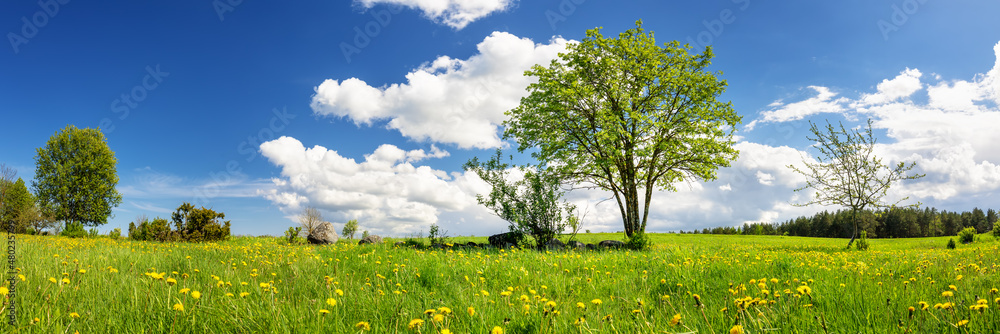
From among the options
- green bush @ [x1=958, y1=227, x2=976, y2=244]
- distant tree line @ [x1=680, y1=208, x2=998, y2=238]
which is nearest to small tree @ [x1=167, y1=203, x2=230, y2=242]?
green bush @ [x1=958, y1=227, x2=976, y2=244]

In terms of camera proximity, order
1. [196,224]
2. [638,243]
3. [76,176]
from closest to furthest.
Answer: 1. [638,243]
2. [196,224]
3. [76,176]

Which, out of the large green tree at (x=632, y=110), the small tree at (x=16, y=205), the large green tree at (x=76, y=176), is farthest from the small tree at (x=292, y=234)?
the large green tree at (x=76, y=176)

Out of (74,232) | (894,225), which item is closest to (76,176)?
(74,232)

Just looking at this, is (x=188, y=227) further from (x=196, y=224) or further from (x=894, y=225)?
(x=894, y=225)

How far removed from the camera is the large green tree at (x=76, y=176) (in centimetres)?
3231

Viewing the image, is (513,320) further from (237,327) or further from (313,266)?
(313,266)

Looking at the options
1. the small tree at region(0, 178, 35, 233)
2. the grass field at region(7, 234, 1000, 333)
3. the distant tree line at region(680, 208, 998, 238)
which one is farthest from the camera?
the distant tree line at region(680, 208, 998, 238)

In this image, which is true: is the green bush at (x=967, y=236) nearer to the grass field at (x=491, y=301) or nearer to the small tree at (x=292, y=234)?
the grass field at (x=491, y=301)

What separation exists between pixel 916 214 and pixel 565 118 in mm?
104842

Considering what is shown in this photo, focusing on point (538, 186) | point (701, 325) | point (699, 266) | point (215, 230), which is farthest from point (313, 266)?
point (215, 230)

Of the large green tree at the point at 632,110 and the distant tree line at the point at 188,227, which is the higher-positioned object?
the large green tree at the point at 632,110

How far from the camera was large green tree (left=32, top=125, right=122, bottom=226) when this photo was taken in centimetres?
3231

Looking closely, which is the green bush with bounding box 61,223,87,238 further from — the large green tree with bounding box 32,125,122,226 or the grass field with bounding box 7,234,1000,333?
the grass field with bounding box 7,234,1000,333

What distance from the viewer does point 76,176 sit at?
33188 millimetres
